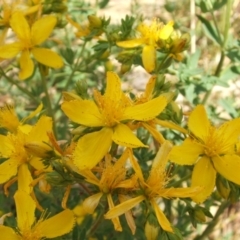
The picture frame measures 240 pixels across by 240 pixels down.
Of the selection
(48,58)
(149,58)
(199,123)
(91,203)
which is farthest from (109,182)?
(48,58)

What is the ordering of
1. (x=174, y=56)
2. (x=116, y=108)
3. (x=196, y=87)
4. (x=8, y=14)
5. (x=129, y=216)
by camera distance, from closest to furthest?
(x=129, y=216) < (x=116, y=108) < (x=174, y=56) < (x=8, y=14) < (x=196, y=87)

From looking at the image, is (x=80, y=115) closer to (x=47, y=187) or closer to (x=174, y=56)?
(x=47, y=187)

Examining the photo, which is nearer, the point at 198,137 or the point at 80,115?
the point at 80,115

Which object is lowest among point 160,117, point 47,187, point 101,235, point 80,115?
point 101,235

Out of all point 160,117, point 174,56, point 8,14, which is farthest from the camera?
point 8,14

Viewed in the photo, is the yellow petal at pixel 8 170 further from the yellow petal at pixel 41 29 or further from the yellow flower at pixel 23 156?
the yellow petal at pixel 41 29

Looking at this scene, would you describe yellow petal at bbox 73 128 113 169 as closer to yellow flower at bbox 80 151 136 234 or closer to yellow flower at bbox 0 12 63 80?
yellow flower at bbox 80 151 136 234

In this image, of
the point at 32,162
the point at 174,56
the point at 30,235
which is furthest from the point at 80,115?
the point at 174,56

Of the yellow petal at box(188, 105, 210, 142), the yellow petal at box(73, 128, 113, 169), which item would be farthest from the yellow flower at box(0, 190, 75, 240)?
the yellow petal at box(188, 105, 210, 142)
